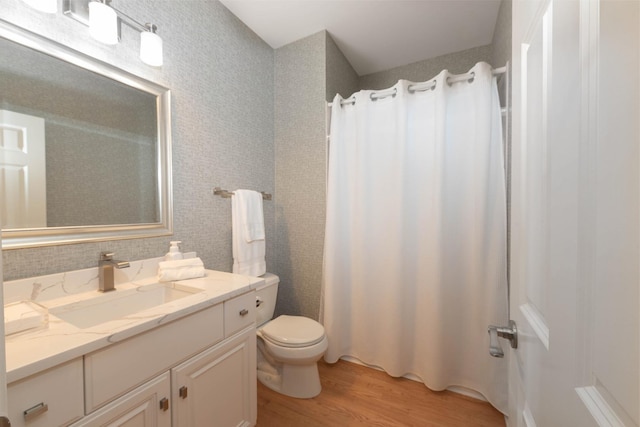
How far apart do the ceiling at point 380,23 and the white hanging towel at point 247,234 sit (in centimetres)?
127

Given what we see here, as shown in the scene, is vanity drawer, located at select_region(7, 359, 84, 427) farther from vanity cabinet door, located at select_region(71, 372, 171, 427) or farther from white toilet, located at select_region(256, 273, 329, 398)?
white toilet, located at select_region(256, 273, 329, 398)

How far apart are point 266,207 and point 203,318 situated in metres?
1.20

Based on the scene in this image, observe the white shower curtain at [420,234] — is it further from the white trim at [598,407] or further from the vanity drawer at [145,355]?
the white trim at [598,407]

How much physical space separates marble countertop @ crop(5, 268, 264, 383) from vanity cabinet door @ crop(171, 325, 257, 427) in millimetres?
220

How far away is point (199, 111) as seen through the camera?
1559mm

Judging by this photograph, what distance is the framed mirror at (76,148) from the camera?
0.93 meters

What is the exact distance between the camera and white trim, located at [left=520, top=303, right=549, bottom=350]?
1.61ft

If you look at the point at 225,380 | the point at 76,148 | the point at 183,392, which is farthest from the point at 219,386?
the point at 76,148

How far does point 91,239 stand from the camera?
43.5 inches

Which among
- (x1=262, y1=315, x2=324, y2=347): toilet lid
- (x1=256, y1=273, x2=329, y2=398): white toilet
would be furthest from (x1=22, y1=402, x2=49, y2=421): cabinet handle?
(x1=262, y1=315, x2=324, y2=347): toilet lid

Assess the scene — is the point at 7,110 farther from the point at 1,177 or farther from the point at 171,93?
the point at 171,93

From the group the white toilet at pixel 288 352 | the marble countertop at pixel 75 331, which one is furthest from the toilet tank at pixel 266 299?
the marble countertop at pixel 75 331

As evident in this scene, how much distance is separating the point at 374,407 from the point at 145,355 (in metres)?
1.30

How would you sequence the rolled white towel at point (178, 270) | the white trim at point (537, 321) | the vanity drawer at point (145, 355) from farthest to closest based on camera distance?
the rolled white towel at point (178, 270), the vanity drawer at point (145, 355), the white trim at point (537, 321)
